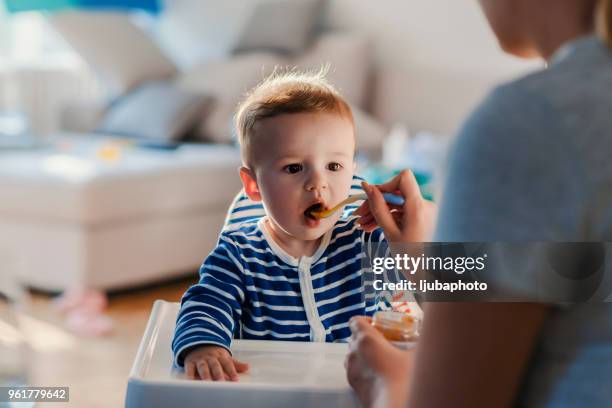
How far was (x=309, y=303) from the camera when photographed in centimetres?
101

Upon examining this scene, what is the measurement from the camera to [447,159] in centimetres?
62

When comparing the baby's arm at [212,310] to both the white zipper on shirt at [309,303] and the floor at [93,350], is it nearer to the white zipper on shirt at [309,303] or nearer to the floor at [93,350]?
the white zipper on shirt at [309,303]

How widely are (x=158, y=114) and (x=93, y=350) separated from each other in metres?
1.41

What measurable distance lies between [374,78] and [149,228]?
4.18ft

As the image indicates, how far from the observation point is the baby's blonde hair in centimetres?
105

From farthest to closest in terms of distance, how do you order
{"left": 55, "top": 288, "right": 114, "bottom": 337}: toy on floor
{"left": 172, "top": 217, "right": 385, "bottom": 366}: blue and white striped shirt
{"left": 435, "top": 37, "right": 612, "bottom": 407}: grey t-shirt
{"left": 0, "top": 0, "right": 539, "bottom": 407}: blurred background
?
{"left": 0, "top": 0, "right": 539, "bottom": 407}: blurred background
{"left": 55, "top": 288, "right": 114, "bottom": 337}: toy on floor
{"left": 172, "top": 217, "right": 385, "bottom": 366}: blue and white striped shirt
{"left": 435, "top": 37, "right": 612, "bottom": 407}: grey t-shirt

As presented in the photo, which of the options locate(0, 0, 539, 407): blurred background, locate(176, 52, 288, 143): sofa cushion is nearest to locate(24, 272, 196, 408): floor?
locate(0, 0, 539, 407): blurred background

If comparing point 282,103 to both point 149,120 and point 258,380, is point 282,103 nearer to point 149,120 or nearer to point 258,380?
point 258,380

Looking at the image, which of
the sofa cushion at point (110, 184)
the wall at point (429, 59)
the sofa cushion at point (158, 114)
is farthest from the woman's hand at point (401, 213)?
the sofa cushion at point (158, 114)

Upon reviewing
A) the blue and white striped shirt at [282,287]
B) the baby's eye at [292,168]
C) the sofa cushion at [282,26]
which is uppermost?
the sofa cushion at [282,26]

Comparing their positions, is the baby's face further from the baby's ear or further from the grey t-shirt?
the grey t-shirt

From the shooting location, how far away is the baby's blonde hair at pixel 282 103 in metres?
1.05

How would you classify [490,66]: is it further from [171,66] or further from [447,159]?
[447,159]

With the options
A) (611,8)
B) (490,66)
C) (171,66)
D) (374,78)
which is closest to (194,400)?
(611,8)
